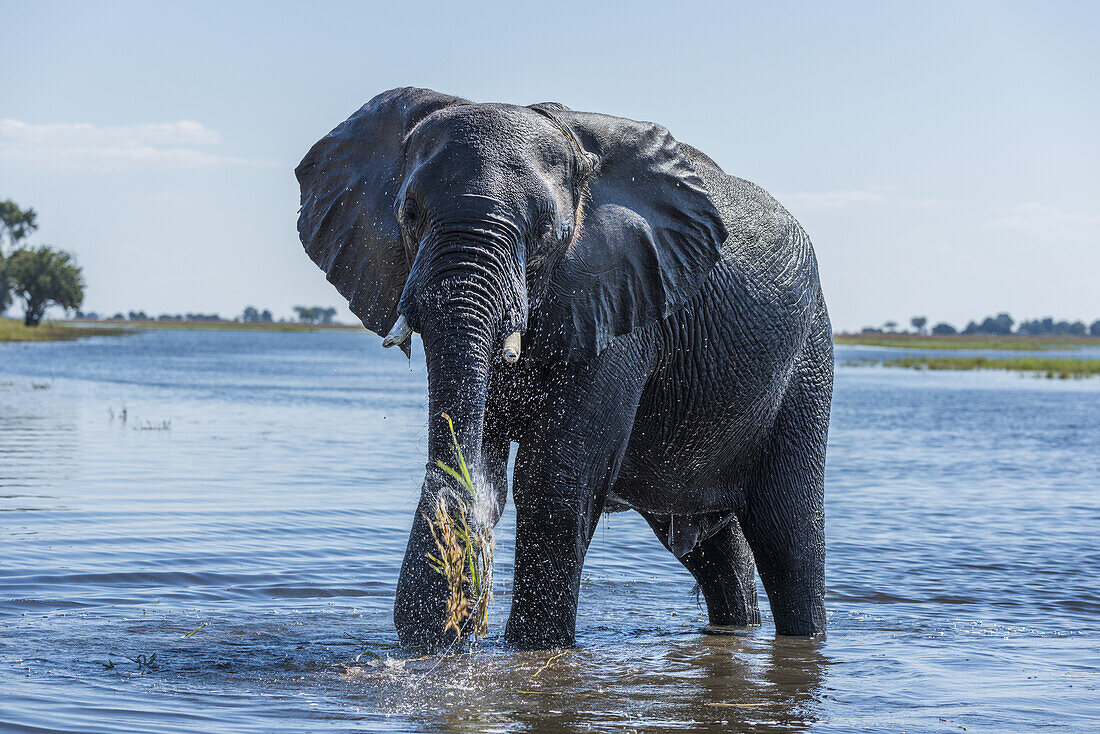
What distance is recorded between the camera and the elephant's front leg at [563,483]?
605cm

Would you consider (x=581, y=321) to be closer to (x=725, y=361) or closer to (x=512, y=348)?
(x=512, y=348)

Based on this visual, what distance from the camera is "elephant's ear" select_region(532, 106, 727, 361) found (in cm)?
591

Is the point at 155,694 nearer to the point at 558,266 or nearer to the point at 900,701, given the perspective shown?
the point at 558,266

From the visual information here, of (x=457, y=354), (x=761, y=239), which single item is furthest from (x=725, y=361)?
(x=457, y=354)

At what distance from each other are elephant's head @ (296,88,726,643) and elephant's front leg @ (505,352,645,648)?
26 centimetres

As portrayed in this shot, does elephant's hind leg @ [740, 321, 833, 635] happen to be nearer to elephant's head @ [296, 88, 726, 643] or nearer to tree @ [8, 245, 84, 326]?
elephant's head @ [296, 88, 726, 643]

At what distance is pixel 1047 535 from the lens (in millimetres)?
13148

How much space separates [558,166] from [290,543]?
5.81m

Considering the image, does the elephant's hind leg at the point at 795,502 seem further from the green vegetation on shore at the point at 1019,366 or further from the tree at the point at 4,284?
the tree at the point at 4,284

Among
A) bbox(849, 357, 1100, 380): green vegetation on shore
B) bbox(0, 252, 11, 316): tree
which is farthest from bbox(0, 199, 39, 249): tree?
bbox(849, 357, 1100, 380): green vegetation on shore

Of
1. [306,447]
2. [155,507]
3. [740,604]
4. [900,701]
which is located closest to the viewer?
[900,701]

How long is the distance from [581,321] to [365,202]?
4.08 ft

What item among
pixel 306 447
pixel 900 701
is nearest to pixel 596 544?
A: pixel 900 701

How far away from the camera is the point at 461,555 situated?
5.59m
